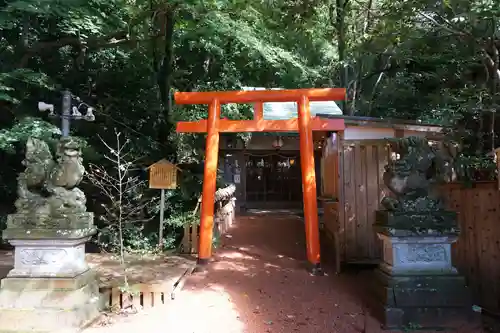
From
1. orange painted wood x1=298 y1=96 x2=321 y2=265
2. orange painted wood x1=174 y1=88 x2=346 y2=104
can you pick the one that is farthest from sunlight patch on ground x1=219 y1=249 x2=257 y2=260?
orange painted wood x1=174 y1=88 x2=346 y2=104

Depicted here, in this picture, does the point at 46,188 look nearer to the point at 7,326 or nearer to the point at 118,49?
the point at 7,326

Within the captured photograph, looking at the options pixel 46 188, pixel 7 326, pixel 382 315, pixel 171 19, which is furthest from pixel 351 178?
pixel 171 19

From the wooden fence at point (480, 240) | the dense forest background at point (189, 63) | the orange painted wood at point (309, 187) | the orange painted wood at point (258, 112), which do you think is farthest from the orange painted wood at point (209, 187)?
the wooden fence at point (480, 240)

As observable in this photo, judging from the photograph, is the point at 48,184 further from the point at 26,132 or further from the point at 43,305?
the point at 26,132

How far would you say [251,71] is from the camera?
14.8 meters

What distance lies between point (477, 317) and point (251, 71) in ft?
Answer: 38.8

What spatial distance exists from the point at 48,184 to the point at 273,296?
157 inches

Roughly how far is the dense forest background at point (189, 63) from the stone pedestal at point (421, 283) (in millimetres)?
2716

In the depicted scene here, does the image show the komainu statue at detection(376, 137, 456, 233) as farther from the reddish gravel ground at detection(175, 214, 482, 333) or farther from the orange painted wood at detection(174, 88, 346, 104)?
the orange painted wood at detection(174, 88, 346, 104)

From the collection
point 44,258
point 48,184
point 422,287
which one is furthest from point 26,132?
point 422,287

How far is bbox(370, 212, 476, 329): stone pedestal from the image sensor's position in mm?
5004

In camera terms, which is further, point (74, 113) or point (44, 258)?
point (74, 113)

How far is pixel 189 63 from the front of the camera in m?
14.5

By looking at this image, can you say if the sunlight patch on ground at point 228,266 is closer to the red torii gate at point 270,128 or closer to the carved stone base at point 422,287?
the red torii gate at point 270,128
